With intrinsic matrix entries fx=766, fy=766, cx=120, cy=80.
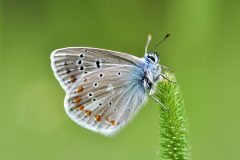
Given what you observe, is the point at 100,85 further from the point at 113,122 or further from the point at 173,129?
the point at 173,129

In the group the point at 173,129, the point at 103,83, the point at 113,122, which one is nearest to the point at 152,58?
the point at 103,83

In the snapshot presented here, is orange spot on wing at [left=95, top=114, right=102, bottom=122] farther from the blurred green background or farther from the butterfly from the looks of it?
the blurred green background

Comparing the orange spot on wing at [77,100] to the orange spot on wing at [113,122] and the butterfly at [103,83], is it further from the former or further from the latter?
the orange spot on wing at [113,122]

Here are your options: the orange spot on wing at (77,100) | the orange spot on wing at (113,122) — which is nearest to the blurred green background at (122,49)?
the orange spot on wing at (113,122)
